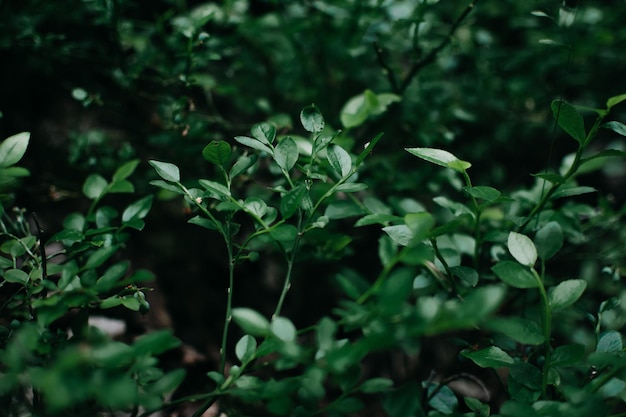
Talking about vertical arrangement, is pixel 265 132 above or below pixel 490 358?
above

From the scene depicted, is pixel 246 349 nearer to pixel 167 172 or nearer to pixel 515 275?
pixel 167 172

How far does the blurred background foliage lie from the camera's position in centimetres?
112

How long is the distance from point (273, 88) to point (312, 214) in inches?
31.9

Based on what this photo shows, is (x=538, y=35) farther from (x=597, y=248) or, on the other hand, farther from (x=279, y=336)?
(x=279, y=336)

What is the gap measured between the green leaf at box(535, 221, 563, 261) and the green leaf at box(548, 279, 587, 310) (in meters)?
0.06

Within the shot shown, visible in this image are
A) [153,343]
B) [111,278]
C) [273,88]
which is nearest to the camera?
[153,343]

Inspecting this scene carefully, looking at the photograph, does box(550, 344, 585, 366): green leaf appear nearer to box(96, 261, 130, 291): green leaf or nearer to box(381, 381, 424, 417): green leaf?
box(381, 381, 424, 417): green leaf

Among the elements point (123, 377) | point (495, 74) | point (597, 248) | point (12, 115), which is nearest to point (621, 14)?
point (495, 74)

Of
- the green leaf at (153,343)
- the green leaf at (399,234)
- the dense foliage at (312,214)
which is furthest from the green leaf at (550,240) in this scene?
the green leaf at (153,343)

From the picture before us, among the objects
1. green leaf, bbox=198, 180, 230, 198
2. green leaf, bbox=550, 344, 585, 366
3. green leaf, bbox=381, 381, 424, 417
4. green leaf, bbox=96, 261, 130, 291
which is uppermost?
green leaf, bbox=198, 180, 230, 198

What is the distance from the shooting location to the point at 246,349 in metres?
0.67

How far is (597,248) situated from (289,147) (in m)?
1.05

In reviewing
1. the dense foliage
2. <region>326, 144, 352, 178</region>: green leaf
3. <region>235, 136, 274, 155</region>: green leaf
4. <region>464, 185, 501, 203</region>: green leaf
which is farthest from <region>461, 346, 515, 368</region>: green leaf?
<region>235, 136, 274, 155</region>: green leaf

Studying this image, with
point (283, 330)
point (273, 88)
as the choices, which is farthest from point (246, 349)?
point (273, 88)
